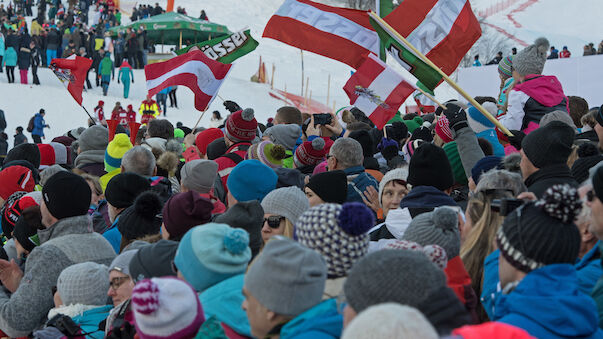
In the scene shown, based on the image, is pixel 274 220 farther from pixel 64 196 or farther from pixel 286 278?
pixel 286 278

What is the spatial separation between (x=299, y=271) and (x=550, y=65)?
43.4ft

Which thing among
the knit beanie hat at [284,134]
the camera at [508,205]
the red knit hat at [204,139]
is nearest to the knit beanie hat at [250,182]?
the knit beanie hat at [284,134]

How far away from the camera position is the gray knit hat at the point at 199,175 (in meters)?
5.27

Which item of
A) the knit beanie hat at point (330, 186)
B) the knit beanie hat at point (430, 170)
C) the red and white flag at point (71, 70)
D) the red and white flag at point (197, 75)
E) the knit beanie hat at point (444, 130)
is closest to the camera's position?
the knit beanie hat at point (430, 170)

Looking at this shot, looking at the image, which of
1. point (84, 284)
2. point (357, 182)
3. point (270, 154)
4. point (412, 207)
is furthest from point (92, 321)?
point (270, 154)

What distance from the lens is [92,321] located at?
3.66 meters

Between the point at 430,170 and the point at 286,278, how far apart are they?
7.26ft

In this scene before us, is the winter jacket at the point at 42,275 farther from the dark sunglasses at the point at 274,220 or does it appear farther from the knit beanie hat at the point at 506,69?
the knit beanie hat at the point at 506,69

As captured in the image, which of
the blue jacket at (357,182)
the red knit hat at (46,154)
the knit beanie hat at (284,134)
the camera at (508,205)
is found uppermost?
the camera at (508,205)

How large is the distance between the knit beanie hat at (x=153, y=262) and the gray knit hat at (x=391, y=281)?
151cm

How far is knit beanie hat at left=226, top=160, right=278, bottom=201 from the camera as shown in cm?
487

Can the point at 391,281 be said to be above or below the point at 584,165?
above

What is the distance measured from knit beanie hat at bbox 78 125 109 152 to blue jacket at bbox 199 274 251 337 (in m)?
4.54

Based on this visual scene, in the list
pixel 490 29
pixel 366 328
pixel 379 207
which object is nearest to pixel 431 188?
pixel 379 207
